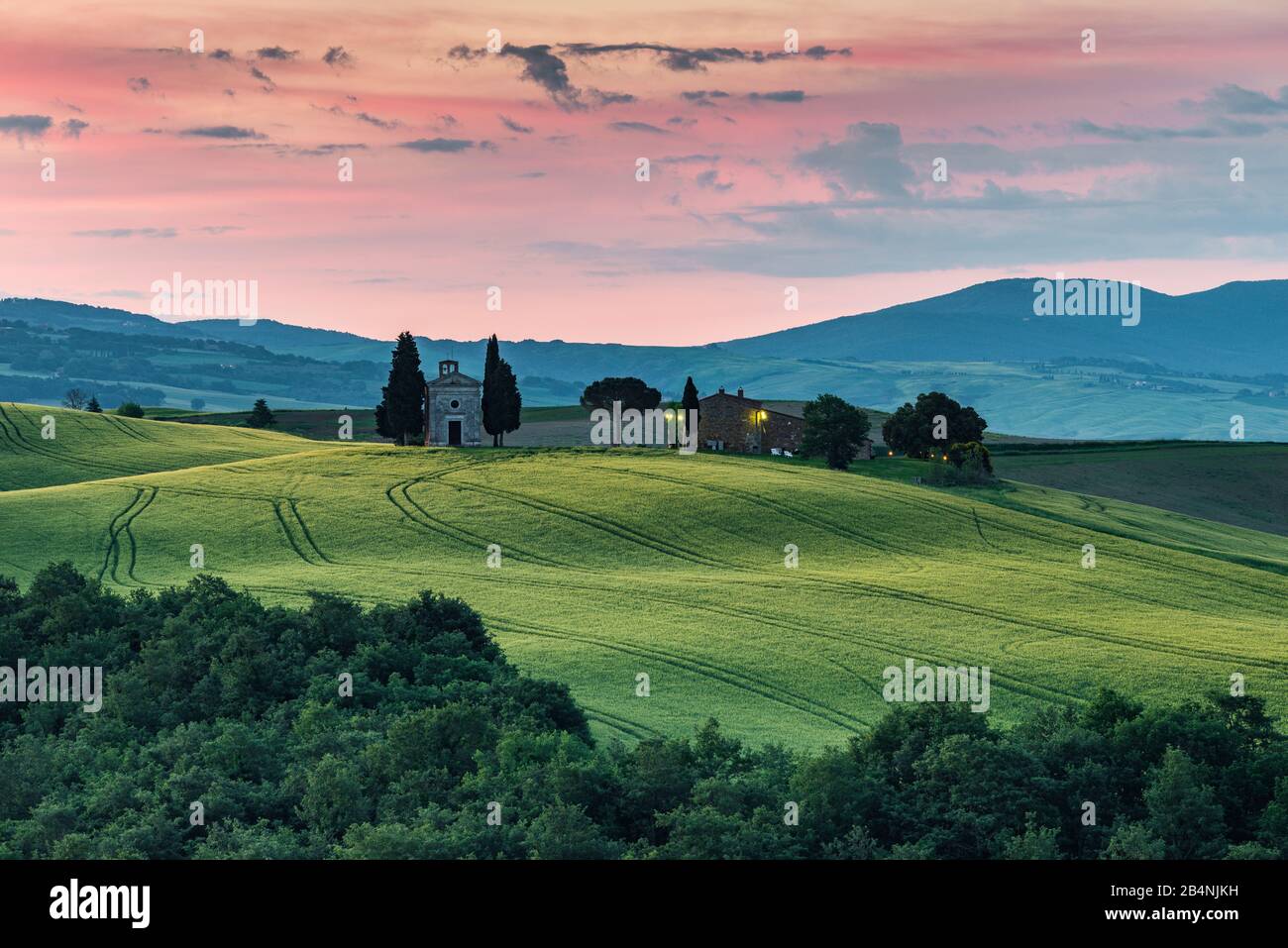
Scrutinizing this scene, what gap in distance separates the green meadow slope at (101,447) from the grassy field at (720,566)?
3.73 ft

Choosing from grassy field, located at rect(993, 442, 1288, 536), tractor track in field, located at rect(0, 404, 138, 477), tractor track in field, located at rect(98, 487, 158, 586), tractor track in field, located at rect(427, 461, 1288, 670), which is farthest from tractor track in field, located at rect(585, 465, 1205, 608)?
tractor track in field, located at rect(0, 404, 138, 477)

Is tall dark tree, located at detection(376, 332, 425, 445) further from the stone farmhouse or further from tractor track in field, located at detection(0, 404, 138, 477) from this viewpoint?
the stone farmhouse

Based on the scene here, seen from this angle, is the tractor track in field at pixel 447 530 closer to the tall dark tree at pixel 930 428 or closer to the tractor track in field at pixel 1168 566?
the tractor track in field at pixel 1168 566

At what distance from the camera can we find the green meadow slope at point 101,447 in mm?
112688

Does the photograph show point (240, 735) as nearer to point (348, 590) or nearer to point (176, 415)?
point (348, 590)

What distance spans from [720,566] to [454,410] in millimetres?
45757

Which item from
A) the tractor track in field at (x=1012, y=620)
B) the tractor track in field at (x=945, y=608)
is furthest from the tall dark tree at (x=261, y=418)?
the tractor track in field at (x=1012, y=620)

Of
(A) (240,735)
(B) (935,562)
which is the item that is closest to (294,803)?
(A) (240,735)

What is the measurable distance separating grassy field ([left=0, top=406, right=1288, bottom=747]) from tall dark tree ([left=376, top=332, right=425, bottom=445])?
14.6 ft

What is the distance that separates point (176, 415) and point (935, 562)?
12685cm

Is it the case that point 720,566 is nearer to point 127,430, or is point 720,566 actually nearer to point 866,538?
point 866,538

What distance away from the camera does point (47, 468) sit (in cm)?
11300

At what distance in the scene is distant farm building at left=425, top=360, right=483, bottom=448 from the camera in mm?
122562

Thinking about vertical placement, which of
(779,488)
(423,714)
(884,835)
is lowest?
(884,835)
